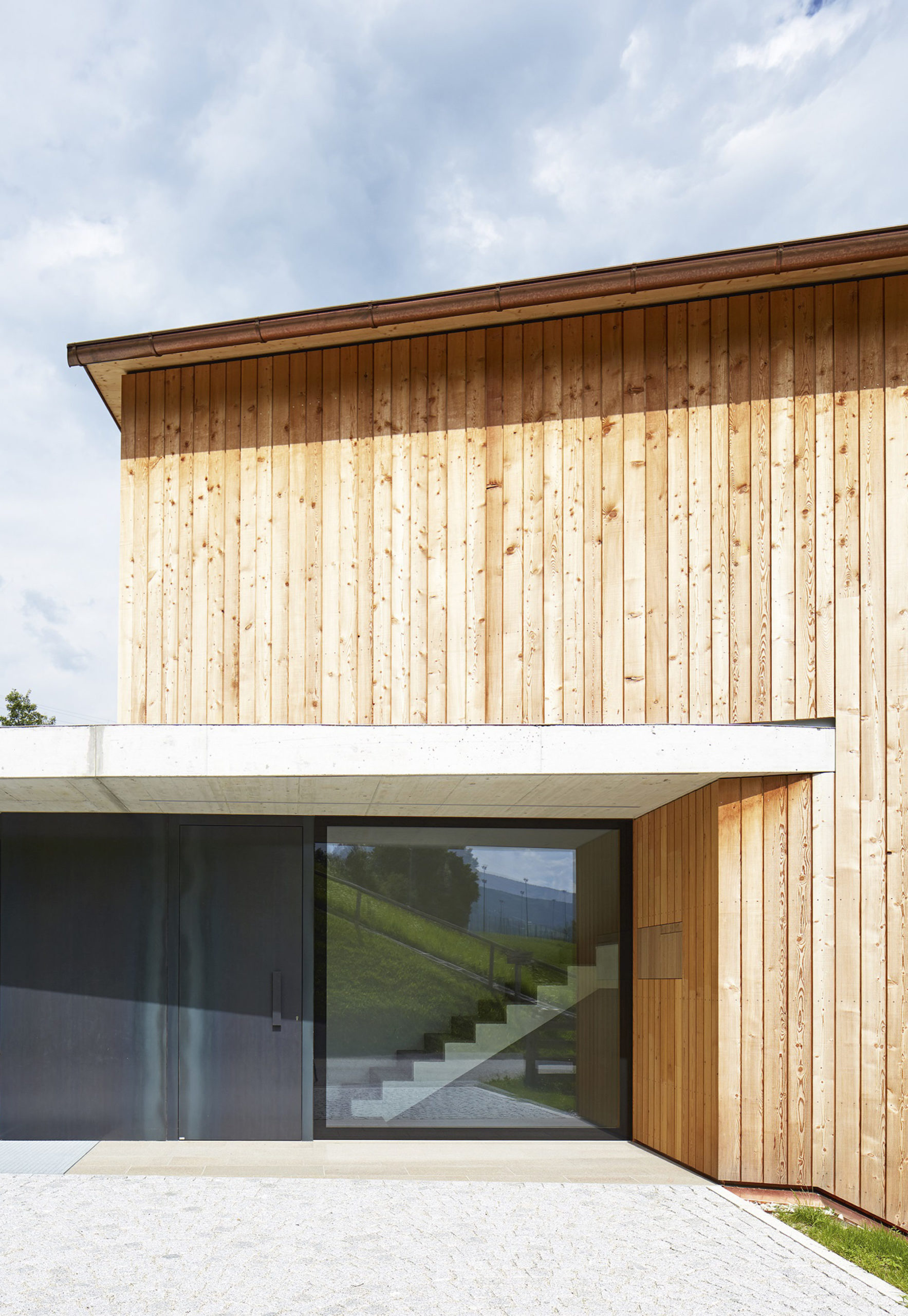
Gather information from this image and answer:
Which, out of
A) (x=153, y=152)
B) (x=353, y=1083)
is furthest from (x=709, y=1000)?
(x=153, y=152)

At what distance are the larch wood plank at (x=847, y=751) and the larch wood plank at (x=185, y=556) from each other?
445 cm

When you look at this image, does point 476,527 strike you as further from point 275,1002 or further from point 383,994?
point 275,1002

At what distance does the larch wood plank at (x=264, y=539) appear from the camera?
277 inches

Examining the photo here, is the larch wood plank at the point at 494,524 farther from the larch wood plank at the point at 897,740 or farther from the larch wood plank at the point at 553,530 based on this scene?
the larch wood plank at the point at 897,740

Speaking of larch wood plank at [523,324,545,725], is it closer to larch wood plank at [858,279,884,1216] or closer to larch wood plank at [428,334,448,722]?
larch wood plank at [428,334,448,722]

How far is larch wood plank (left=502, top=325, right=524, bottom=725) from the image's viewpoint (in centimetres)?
676

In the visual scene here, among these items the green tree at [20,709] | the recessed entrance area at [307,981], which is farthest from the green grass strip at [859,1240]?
the green tree at [20,709]

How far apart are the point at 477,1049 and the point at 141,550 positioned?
14.9ft

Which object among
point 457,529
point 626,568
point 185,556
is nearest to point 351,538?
point 457,529

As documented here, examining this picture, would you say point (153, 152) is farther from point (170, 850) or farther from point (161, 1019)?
point (161, 1019)

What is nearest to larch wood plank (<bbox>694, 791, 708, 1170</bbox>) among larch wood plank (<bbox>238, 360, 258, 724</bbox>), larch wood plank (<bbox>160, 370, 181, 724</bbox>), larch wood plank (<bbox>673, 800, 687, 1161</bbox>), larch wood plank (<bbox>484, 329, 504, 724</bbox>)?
larch wood plank (<bbox>673, 800, 687, 1161</bbox>)

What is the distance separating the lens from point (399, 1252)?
16.1ft

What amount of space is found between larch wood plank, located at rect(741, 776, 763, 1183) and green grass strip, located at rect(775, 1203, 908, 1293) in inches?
14.7

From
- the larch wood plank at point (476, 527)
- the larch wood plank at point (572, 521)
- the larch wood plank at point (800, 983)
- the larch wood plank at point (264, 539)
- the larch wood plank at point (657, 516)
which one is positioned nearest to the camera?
the larch wood plank at point (800, 983)
